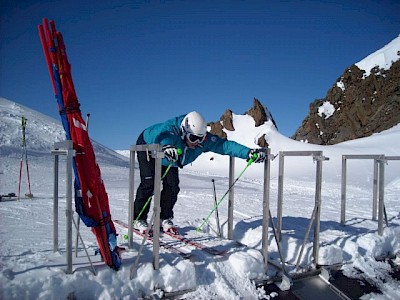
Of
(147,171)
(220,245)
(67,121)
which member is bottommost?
(220,245)

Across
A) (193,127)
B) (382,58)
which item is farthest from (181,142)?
(382,58)

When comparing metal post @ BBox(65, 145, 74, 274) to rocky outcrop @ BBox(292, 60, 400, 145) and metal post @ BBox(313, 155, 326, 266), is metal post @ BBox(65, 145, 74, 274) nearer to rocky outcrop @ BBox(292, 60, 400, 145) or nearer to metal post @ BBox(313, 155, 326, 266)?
metal post @ BBox(313, 155, 326, 266)

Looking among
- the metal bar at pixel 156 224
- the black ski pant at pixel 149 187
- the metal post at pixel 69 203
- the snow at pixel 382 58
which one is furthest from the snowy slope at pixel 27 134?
the snow at pixel 382 58

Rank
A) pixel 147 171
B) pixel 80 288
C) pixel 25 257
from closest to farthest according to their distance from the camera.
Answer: pixel 80 288 < pixel 25 257 < pixel 147 171

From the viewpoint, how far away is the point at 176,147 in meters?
3.73

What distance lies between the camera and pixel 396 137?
1006 inches

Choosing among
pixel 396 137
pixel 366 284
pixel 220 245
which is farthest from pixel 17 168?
pixel 396 137

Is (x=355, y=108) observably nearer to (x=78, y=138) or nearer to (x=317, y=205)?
(x=317, y=205)

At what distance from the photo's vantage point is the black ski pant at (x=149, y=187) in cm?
448

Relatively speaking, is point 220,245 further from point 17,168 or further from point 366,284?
point 17,168

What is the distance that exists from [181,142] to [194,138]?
0.74 ft

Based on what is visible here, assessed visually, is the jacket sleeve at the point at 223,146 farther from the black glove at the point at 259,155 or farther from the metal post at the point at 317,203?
the metal post at the point at 317,203

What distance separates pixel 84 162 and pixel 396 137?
28.6m

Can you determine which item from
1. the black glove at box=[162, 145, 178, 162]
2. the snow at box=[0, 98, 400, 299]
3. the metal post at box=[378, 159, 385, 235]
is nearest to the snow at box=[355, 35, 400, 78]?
the snow at box=[0, 98, 400, 299]
